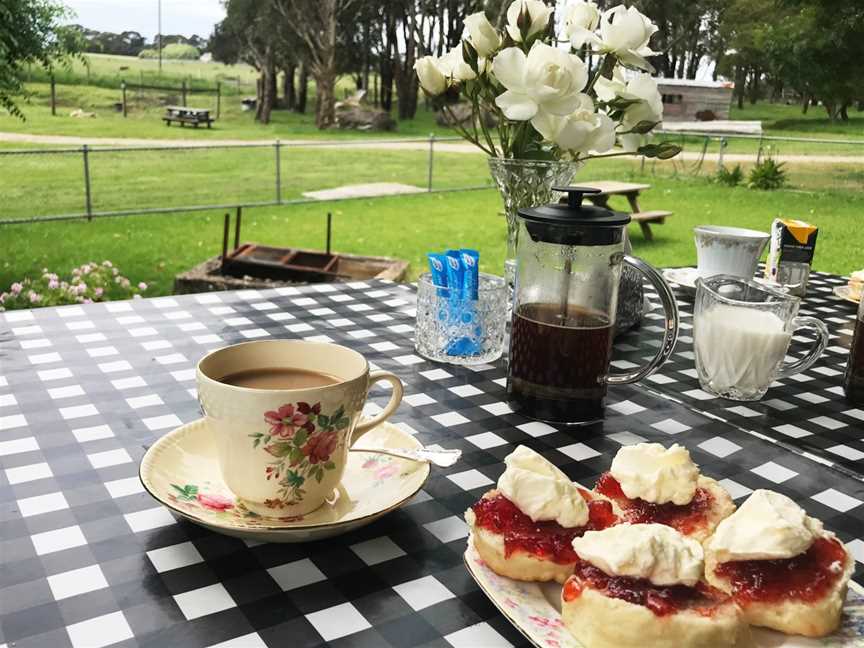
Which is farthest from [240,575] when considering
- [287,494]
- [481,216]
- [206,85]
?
[206,85]

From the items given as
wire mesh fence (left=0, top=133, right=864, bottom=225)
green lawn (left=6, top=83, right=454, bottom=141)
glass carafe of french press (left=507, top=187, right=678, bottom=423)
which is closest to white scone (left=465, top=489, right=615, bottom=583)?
glass carafe of french press (left=507, top=187, right=678, bottom=423)

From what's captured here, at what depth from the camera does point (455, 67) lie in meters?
1.29

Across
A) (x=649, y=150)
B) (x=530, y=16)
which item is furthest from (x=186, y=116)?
(x=649, y=150)

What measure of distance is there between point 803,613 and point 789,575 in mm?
33

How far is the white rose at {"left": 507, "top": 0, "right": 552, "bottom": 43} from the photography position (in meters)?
1.22

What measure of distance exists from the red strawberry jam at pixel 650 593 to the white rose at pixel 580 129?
75 cm

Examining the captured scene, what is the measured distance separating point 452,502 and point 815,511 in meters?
0.38

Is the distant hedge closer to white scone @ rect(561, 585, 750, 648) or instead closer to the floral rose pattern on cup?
the floral rose pattern on cup

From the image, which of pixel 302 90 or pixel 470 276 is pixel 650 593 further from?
pixel 302 90

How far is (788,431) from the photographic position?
1.06 meters

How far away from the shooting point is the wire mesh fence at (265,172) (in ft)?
27.0

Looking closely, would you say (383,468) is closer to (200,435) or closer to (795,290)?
(200,435)

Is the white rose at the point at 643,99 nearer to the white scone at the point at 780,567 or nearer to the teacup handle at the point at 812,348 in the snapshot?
the teacup handle at the point at 812,348

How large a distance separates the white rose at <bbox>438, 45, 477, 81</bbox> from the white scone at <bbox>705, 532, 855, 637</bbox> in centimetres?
92
